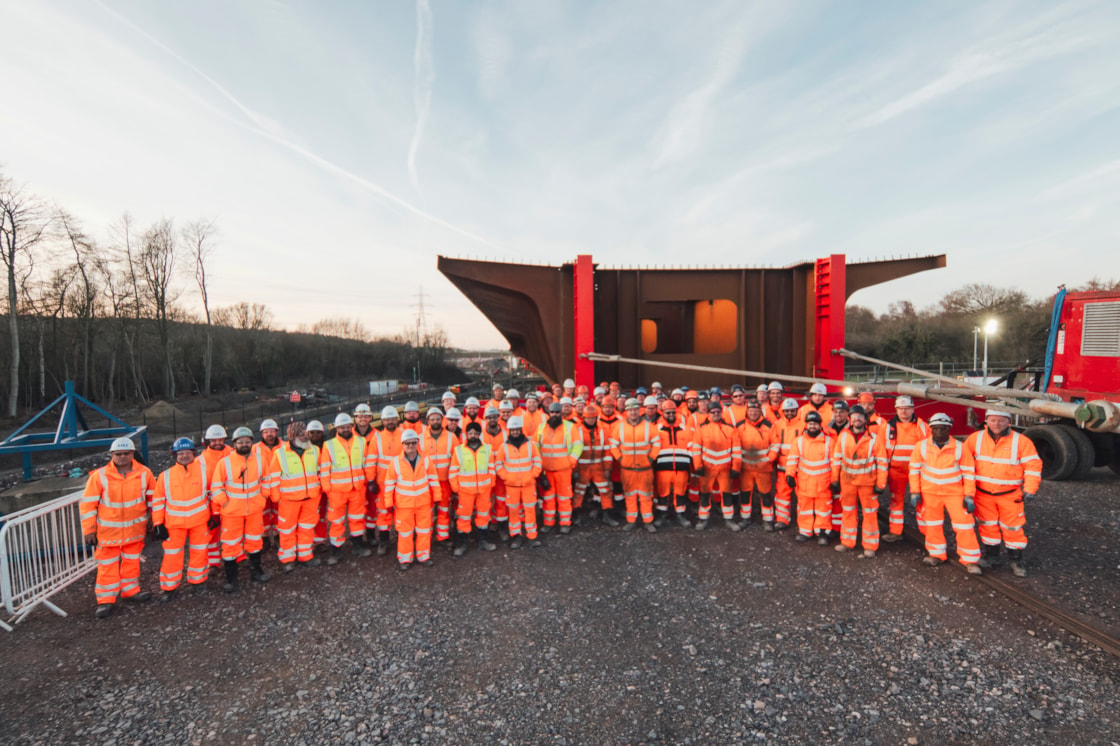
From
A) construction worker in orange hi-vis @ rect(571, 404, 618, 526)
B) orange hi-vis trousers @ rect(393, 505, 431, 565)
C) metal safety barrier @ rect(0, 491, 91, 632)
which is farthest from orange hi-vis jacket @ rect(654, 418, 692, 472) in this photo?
metal safety barrier @ rect(0, 491, 91, 632)

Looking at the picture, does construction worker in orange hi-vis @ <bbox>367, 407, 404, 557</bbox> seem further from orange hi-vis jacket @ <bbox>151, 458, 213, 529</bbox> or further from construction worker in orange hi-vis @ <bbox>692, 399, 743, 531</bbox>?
construction worker in orange hi-vis @ <bbox>692, 399, 743, 531</bbox>

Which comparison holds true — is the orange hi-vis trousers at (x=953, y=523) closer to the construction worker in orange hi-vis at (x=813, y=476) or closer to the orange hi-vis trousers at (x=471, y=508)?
the construction worker in orange hi-vis at (x=813, y=476)

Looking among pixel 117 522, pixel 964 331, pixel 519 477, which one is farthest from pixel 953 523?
pixel 964 331

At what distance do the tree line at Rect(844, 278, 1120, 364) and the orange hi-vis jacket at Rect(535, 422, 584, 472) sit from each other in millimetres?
36081

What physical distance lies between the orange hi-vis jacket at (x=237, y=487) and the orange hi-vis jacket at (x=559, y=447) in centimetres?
306

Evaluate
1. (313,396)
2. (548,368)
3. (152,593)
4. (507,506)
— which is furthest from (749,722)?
(313,396)

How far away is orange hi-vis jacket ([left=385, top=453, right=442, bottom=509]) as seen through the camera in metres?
5.13

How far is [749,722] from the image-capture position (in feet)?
9.83

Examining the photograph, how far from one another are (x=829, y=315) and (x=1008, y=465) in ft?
15.0

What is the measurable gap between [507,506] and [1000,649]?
14.9 ft

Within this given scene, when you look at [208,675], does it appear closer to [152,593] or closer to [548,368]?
[152,593]

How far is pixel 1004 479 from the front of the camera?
4.59m

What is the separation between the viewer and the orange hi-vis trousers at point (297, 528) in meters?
5.18

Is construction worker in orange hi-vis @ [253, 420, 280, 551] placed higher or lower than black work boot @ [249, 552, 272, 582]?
higher
